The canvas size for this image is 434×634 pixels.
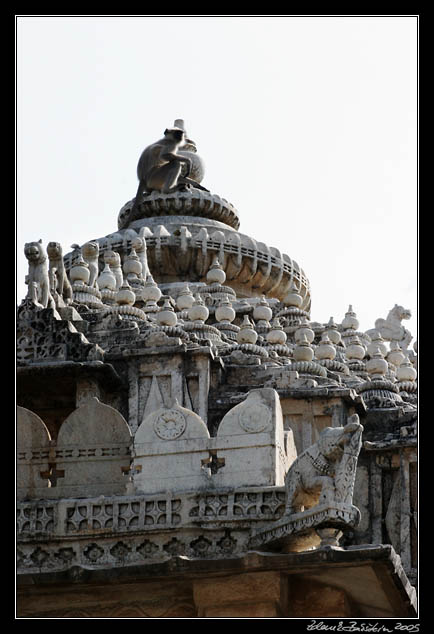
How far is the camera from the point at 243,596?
32312 millimetres

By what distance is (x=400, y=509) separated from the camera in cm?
4112

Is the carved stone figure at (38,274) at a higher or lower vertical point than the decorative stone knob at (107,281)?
lower

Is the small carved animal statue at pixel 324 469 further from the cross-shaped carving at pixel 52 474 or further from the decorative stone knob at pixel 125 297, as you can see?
the decorative stone knob at pixel 125 297

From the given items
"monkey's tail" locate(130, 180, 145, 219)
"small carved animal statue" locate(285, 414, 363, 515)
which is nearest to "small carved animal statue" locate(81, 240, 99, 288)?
"monkey's tail" locate(130, 180, 145, 219)

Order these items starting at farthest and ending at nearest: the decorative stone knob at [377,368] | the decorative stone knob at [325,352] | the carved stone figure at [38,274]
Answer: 1. the decorative stone knob at [325,352]
2. the decorative stone knob at [377,368]
3. the carved stone figure at [38,274]

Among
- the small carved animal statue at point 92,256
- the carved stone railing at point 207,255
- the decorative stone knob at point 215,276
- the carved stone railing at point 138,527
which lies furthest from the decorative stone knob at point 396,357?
the carved stone railing at point 138,527

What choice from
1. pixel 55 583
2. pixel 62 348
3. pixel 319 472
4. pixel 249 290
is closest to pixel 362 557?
pixel 319 472

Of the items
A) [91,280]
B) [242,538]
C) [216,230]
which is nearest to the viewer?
[242,538]

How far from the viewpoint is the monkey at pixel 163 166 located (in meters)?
66.6

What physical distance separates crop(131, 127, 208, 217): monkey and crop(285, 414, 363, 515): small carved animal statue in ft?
110

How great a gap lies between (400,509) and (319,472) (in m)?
8.18

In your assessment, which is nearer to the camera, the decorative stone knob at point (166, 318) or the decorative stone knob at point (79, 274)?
the decorative stone knob at point (166, 318)

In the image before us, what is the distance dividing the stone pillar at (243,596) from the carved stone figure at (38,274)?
1356 cm

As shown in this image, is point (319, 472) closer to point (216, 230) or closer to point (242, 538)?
point (242, 538)
